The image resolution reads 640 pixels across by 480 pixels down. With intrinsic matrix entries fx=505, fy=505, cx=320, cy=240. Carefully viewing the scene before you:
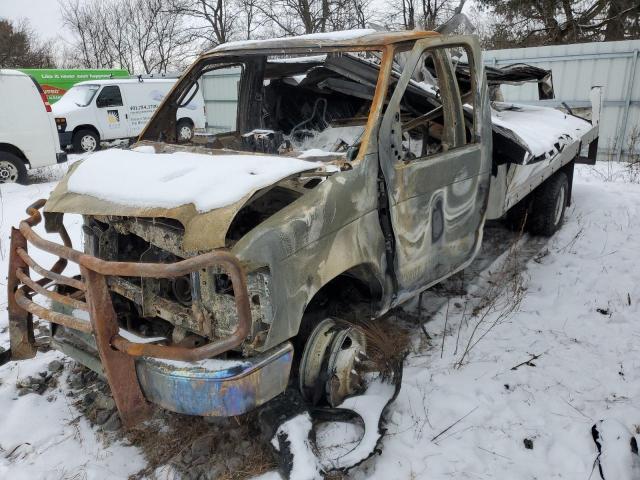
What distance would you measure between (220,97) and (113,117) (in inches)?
123

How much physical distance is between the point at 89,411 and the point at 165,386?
3.54 ft

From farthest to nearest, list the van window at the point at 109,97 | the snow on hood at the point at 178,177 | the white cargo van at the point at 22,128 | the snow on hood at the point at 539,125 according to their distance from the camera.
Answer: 1. the van window at the point at 109,97
2. the white cargo van at the point at 22,128
3. the snow on hood at the point at 539,125
4. the snow on hood at the point at 178,177

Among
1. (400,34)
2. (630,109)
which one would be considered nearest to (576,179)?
(630,109)

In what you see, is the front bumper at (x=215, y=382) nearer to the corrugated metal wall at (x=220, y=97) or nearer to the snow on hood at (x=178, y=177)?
the snow on hood at (x=178, y=177)

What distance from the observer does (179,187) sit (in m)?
2.37

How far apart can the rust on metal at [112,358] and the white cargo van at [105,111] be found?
12468 mm

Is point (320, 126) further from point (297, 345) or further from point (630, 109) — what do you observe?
point (630, 109)

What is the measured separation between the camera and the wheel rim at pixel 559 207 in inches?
214

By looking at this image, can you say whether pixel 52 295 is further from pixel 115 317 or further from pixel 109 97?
pixel 109 97

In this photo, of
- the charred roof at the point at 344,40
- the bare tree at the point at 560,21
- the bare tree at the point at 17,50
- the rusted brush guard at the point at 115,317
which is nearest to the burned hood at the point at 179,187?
the rusted brush guard at the point at 115,317

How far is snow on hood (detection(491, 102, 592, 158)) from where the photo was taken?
4.30 meters

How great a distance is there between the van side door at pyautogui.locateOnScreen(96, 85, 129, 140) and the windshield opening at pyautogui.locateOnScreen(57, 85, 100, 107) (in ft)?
0.72

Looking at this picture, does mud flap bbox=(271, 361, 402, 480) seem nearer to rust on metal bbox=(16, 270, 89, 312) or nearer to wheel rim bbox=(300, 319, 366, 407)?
wheel rim bbox=(300, 319, 366, 407)

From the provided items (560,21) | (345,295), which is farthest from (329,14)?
(345,295)
